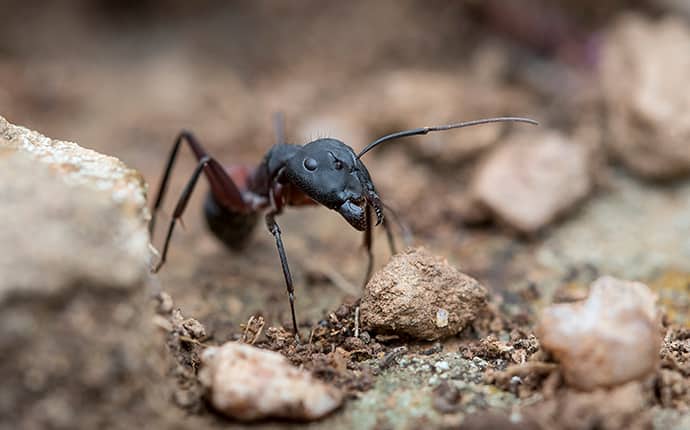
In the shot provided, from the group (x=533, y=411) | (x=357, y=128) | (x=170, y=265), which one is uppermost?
(x=357, y=128)

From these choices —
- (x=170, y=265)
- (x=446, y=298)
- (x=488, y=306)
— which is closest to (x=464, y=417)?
(x=446, y=298)

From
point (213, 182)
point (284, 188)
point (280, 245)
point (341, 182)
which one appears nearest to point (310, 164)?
point (341, 182)

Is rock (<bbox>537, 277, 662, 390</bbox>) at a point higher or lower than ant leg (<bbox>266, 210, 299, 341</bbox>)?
lower

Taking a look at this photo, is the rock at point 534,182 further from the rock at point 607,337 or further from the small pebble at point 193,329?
the small pebble at point 193,329

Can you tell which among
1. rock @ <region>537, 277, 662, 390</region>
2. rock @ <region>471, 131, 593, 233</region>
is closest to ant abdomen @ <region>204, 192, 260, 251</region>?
rock @ <region>471, 131, 593, 233</region>

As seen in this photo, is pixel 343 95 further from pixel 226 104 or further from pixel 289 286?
pixel 289 286

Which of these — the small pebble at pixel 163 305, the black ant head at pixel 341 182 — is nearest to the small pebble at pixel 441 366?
the black ant head at pixel 341 182

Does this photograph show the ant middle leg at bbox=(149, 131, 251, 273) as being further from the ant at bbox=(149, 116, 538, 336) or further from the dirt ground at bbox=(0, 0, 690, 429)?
the dirt ground at bbox=(0, 0, 690, 429)
